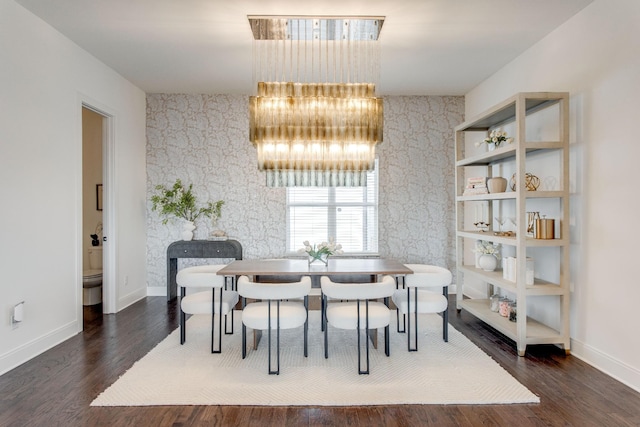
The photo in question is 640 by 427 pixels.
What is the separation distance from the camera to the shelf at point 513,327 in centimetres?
328

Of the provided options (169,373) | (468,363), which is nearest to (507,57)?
(468,363)

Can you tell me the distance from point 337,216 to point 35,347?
3750 millimetres

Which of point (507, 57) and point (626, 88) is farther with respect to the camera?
point (507, 57)

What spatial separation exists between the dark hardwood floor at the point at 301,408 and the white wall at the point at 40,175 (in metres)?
0.39

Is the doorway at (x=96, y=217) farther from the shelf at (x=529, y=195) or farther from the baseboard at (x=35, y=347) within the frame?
the shelf at (x=529, y=195)

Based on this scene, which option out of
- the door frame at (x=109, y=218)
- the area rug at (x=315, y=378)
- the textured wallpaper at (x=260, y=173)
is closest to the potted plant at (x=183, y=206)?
the textured wallpaper at (x=260, y=173)

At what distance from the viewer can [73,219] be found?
12.3 ft

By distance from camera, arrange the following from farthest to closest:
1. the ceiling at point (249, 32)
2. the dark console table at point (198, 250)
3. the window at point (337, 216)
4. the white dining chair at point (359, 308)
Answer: the window at point (337, 216), the dark console table at point (198, 250), the ceiling at point (249, 32), the white dining chair at point (359, 308)

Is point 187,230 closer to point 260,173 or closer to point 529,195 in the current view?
point 260,173

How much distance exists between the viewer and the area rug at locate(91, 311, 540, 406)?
248cm

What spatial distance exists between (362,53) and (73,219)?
3.39 m

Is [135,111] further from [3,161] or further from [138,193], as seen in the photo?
[3,161]

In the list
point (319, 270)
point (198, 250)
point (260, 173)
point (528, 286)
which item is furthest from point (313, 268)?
point (260, 173)

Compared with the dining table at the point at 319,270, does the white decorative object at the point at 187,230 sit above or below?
above
